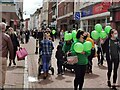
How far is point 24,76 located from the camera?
11922mm

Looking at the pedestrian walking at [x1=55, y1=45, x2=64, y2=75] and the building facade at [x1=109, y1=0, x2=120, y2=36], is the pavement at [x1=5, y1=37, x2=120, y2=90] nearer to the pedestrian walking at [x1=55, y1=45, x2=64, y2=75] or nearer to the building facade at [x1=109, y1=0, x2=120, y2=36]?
the pedestrian walking at [x1=55, y1=45, x2=64, y2=75]

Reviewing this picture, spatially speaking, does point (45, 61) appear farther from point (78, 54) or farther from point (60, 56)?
point (78, 54)

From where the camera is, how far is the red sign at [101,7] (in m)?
30.5

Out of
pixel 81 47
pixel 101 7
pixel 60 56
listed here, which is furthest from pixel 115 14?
pixel 81 47

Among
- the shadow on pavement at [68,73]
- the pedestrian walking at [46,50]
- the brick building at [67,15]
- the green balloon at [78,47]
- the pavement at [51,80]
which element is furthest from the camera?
the brick building at [67,15]

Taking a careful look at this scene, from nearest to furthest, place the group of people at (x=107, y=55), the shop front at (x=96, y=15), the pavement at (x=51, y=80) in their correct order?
1. the group of people at (x=107, y=55)
2. the pavement at (x=51, y=80)
3. the shop front at (x=96, y=15)

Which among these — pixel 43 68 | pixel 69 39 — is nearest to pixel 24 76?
pixel 43 68

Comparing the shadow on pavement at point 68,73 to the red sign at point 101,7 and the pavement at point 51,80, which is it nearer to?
the pavement at point 51,80

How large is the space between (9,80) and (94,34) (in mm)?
3232

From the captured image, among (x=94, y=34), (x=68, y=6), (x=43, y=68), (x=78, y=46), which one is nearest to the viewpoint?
(x=78, y=46)

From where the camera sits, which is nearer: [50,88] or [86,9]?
[50,88]

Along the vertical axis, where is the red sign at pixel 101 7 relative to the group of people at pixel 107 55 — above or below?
above

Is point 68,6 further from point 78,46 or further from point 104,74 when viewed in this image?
point 78,46

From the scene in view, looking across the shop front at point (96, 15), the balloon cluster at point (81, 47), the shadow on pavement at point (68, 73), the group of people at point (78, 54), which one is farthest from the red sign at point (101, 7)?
the balloon cluster at point (81, 47)
